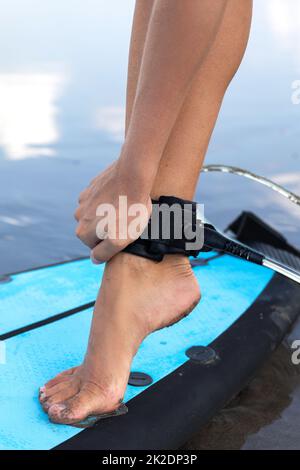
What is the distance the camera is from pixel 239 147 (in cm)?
340

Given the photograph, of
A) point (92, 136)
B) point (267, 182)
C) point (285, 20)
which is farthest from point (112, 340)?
point (285, 20)

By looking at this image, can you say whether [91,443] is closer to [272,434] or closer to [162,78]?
[272,434]

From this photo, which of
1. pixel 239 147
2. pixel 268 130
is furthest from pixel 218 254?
pixel 268 130

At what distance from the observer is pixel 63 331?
1.46 metres

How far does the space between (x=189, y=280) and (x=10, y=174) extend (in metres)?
1.78

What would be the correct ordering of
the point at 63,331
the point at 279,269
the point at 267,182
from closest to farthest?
the point at 279,269, the point at 63,331, the point at 267,182

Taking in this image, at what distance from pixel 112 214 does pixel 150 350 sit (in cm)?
40

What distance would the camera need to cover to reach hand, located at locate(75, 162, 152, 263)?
44.1 inches

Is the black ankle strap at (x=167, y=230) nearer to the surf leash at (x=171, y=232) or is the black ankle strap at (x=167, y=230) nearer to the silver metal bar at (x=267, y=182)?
the surf leash at (x=171, y=232)

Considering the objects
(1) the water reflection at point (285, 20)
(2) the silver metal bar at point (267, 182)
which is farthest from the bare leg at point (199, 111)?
(1) the water reflection at point (285, 20)

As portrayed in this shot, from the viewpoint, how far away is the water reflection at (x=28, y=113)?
3.32 m

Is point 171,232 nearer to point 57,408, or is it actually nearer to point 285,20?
point 57,408

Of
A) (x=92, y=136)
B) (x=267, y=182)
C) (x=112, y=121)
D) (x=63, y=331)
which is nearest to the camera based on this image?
(x=63, y=331)

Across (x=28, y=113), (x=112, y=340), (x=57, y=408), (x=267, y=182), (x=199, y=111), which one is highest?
(x=199, y=111)
